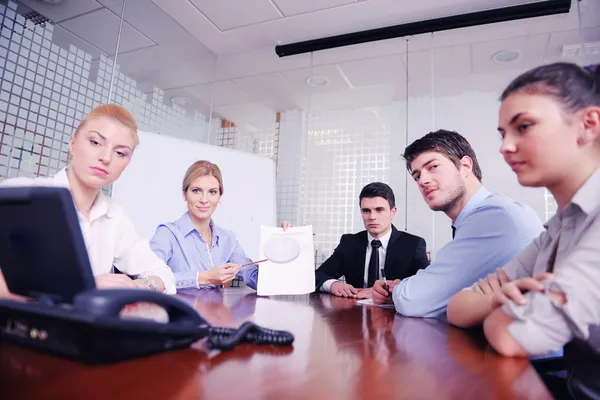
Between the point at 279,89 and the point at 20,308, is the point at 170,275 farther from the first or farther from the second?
the point at 279,89

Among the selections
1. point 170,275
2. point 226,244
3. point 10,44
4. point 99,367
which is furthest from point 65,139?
point 99,367

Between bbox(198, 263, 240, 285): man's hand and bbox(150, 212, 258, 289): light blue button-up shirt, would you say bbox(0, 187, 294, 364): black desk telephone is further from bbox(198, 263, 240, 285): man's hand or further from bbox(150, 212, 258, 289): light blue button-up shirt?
bbox(150, 212, 258, 289): light blue button-up shirt

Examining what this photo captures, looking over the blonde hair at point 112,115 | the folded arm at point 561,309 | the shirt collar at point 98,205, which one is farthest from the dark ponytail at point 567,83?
the shirt collar at point 98,205

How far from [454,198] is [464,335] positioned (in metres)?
0.90

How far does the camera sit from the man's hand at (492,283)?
0.94 m

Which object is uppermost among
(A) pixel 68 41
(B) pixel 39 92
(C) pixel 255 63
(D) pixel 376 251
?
(C) pixel 255 63

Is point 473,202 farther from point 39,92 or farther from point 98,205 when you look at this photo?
point 39,92

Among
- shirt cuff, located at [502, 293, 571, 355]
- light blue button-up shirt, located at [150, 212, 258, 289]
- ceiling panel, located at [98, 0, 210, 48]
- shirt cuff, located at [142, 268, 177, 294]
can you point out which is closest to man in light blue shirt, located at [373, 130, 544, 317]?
shirt cuff, located at [502, 293, 571, 355]

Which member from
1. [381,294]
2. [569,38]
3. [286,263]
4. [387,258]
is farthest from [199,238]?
[569,38]

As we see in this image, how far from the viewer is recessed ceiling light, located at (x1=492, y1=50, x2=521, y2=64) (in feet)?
11.8

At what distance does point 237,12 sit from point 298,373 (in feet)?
11.6

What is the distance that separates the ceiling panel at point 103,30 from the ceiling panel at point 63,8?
4 cm

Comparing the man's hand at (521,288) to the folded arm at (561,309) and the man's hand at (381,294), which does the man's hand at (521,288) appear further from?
the man's hand at (381,294)

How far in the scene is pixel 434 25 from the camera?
3232 millimetres
